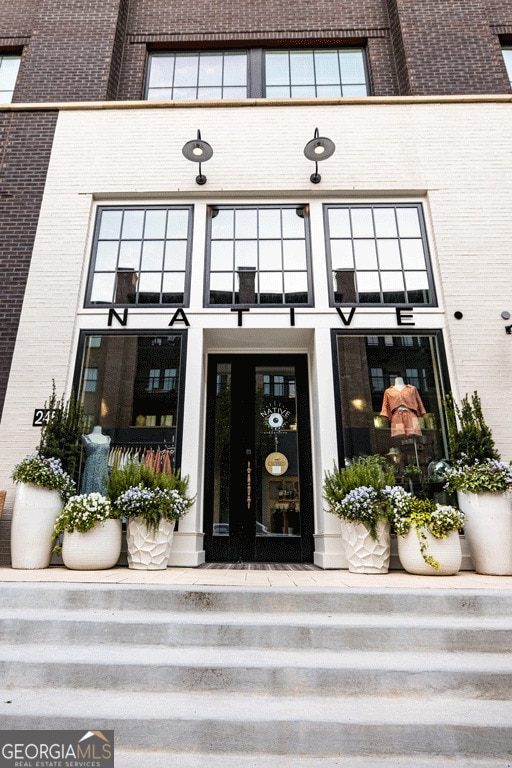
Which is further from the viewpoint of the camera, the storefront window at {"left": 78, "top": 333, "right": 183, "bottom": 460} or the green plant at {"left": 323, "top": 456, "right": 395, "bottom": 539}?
the storefront window at {"left": 78, "top": 333, "right": 183, "bottom": 460}

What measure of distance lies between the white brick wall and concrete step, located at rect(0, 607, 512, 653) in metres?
2.57

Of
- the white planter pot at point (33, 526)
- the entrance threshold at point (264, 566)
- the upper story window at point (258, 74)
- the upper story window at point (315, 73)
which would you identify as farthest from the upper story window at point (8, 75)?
the entrance threshold at point (264, 566)

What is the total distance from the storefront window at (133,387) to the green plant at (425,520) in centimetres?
243

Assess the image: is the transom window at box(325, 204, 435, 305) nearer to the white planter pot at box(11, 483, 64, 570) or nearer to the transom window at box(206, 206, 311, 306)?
the transom window at box(206, 206, 311, 306)

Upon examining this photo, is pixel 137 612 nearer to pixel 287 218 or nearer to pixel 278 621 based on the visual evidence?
pixel 278 621

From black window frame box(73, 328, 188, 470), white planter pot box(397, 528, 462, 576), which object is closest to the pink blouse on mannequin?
white planter pot box(397, 528, 462, 576)

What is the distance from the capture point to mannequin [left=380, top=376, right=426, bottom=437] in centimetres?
486

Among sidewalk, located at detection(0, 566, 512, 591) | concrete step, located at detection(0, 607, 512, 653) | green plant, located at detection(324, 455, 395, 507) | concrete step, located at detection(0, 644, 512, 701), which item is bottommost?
concrete step, located at detection(0, 644, 512, 701)

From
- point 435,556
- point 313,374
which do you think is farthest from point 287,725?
point 313,374

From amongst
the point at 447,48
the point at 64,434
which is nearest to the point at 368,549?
the point at 64,434

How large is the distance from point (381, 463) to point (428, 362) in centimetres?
135

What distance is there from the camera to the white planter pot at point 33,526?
404 cm

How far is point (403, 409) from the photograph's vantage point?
16.1 feet

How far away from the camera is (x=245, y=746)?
1.92 m
